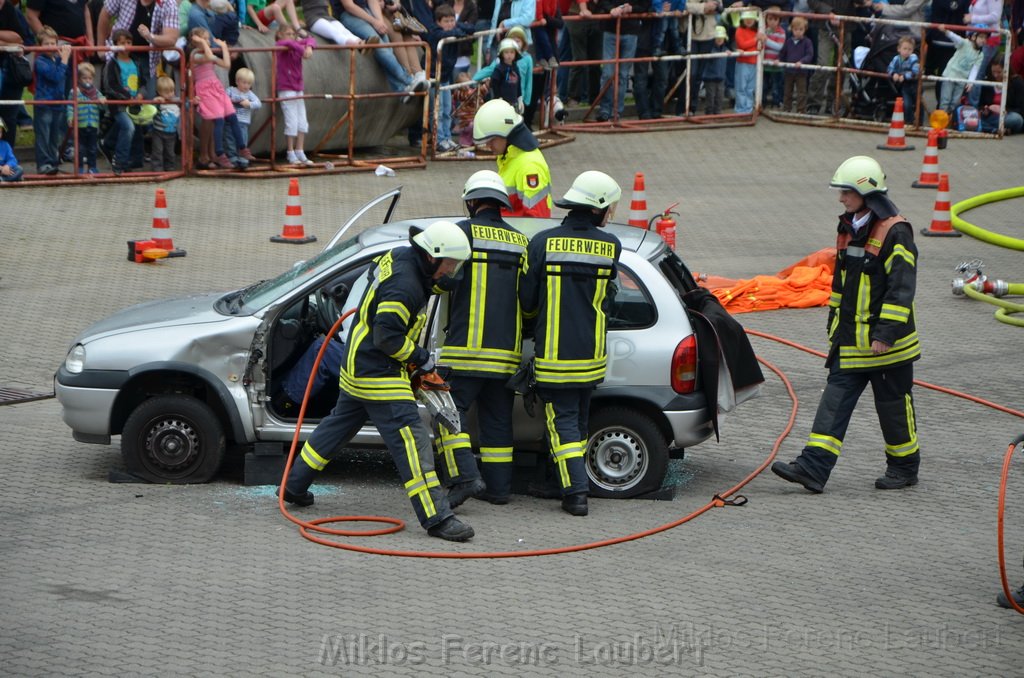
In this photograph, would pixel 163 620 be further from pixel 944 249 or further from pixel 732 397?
pixel 944 249

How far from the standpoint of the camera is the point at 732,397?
802cm

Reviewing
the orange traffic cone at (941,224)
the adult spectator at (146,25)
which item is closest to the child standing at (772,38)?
the orange traffic cone at (941,224)

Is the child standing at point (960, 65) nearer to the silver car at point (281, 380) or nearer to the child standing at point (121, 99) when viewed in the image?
the child standing at point (121, 99)

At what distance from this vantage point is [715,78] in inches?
846

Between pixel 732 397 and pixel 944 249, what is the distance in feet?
26.4

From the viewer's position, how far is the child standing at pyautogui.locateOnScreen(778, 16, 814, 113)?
69.6 feet

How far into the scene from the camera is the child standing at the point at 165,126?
643 inches

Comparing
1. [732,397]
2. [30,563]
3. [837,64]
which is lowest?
[30,563]

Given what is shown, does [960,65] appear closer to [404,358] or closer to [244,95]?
[244,95]

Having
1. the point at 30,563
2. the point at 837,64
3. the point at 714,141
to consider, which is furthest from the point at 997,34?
the point at 30,563

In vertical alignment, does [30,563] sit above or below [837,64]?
below

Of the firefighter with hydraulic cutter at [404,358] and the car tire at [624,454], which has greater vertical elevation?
the firefighter with hydraulic cutter at [404,358]

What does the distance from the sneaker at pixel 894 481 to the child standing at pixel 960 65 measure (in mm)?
13519

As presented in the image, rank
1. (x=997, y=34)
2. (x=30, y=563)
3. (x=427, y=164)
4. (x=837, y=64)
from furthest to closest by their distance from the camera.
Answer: (x=837, y=64) → (x=997, y=34) → (x=427, y=164) → (x=30, y=563)
